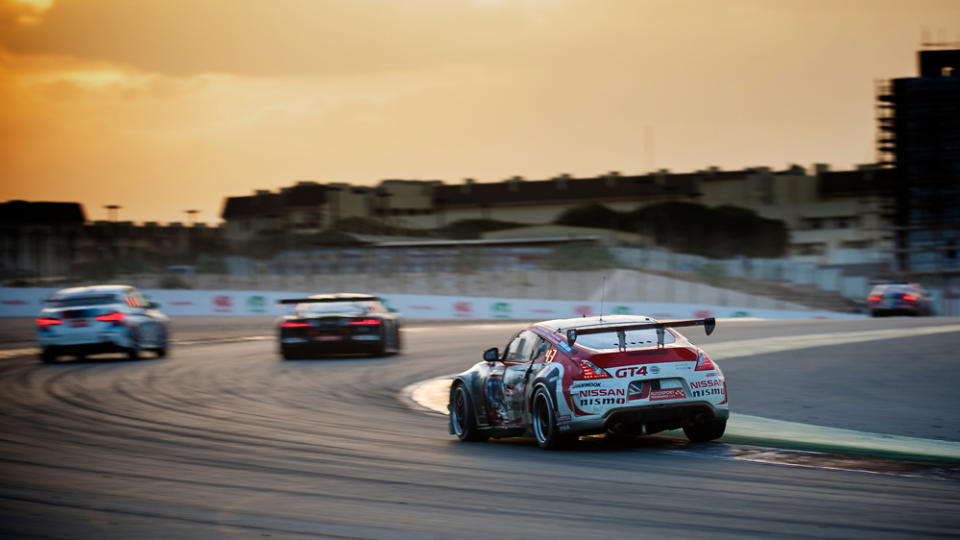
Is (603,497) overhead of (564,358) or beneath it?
beneath

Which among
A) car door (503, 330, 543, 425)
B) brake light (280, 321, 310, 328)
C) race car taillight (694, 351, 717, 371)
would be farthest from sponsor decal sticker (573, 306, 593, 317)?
race car taillight (694, 351, 717, 371)

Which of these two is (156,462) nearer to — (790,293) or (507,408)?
(507,408)

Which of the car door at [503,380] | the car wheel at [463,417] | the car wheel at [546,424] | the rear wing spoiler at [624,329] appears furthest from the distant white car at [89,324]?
the rear wing spoiler at [624,329]

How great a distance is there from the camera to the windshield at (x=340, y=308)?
23062mm

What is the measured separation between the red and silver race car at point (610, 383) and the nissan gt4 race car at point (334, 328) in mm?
11992

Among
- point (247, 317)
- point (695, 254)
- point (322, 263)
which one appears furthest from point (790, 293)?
point (247, 317)

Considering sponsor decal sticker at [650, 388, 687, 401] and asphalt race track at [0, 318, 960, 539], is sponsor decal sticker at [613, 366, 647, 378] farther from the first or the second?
asphalt race track at [0, 318, 960, 539]

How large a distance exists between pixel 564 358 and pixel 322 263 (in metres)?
49.9

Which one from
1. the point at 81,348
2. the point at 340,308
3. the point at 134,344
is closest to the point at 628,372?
the point at 340,308

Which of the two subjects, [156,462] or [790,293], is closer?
[156,462]

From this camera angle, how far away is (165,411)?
1441 centimetres

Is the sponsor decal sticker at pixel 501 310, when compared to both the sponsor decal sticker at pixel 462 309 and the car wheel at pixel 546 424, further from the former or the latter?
the car wheel at pixel 546 424

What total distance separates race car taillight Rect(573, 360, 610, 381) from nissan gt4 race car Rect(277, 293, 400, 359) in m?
13.2

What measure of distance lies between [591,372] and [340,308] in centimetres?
1364
